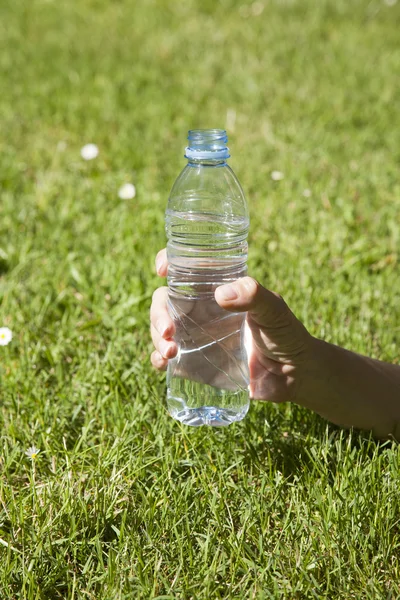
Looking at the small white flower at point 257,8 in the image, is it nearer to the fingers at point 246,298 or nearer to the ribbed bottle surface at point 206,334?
the ribbed bottle surface at point 206,334

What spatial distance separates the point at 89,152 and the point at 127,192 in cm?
73

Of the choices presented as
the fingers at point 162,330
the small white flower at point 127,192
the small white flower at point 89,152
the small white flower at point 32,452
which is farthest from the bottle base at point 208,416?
the small white flower at point 89,152

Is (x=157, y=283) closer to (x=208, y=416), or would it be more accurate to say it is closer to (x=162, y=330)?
(x=208, y=416)

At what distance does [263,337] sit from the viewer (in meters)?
2.17

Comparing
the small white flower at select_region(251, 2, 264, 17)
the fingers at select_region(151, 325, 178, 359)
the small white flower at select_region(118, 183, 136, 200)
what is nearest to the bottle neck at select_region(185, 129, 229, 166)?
the fingers at select_region(151, 325, 178, 359)

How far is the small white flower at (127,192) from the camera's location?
420 cm

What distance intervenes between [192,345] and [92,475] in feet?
1.77

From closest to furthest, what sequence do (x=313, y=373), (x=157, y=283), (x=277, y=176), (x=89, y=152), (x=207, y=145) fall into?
(x=207, y=145)
(x=313, y=373)
(x=157, y=283)
(x=277, y=176)
(x=89, y=152)

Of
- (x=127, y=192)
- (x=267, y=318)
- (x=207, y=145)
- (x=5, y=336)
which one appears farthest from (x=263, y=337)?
(x=127, y=192)

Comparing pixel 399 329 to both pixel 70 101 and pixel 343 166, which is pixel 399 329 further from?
pixel 70 101

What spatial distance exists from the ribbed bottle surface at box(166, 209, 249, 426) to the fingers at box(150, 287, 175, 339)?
0.09 m

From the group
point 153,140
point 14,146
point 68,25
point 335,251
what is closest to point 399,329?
point 335,251

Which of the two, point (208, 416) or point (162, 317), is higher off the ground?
point (162, 317)

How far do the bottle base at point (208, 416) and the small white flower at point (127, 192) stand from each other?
1.94 meters
